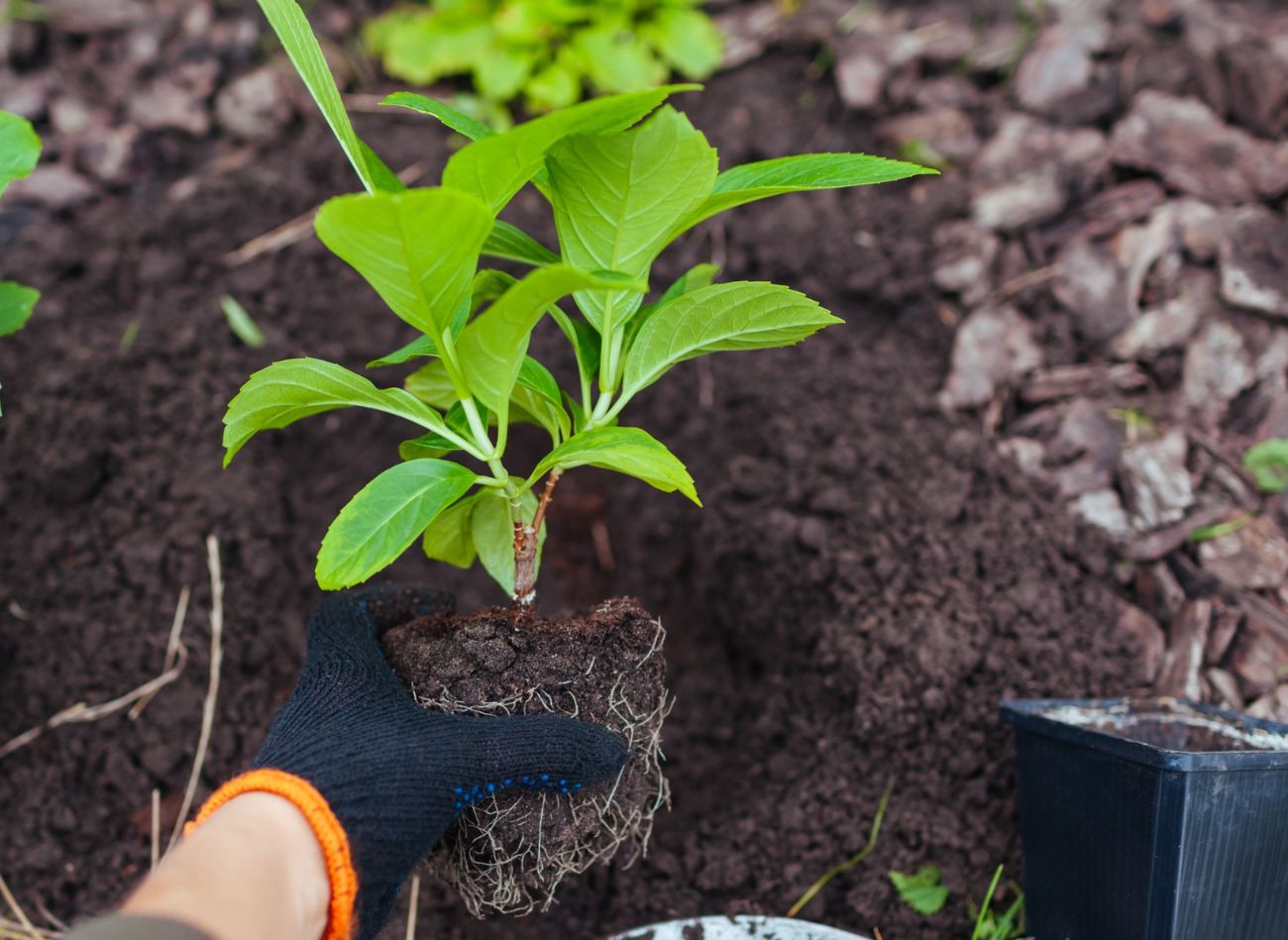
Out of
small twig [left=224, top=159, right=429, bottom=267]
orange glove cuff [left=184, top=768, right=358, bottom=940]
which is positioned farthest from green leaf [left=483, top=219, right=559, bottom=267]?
small twig [left=224, top=159, right=429, bottom=267]

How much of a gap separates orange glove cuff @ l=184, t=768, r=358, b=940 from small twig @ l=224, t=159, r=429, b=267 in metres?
1.65

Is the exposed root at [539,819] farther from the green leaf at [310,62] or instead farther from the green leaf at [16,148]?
the green leaf at [16,148]

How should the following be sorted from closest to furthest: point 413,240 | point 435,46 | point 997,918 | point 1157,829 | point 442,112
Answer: point 413,240, point 442,112, point 1157,829, point 997,918, point 435,46

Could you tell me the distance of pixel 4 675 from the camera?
1.88m

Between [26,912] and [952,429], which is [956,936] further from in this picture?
[26,912]

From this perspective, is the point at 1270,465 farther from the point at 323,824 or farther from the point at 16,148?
the point at 16,148

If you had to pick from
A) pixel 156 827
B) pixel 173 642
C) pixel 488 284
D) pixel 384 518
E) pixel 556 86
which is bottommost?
pixel 156 827

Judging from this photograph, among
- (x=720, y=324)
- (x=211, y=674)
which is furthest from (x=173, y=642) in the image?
(x=720, y=324)

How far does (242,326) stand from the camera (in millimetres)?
2281

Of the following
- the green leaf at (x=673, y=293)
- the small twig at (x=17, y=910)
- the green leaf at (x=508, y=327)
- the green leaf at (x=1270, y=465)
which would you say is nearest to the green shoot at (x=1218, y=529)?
the green leaf at (x=1270, y=465)

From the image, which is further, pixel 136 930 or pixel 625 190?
pixel 625 190

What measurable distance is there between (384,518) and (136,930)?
1.62 feet

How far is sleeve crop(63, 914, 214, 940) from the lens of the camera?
0.88 m

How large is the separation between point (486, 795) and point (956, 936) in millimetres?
878
